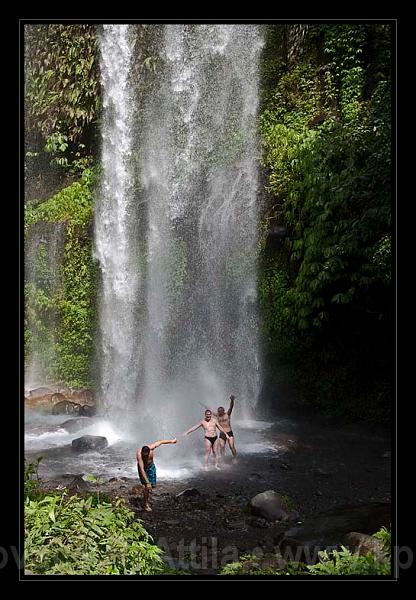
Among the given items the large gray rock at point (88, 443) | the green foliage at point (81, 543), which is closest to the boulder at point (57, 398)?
the large gray rock at point (88, 443)

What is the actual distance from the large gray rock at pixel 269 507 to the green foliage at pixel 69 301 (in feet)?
26.0

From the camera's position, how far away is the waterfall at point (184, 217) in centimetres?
1237

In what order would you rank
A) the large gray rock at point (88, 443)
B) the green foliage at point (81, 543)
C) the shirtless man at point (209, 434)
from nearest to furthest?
the green foliage at point (81, 543), the shirtless man at point (209, 434), the large gray rock at point (88, 443)

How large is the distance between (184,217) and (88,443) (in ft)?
19.0

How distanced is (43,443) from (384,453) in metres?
5.30

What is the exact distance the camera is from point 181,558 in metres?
5.87

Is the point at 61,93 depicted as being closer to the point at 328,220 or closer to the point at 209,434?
the point at 328,220

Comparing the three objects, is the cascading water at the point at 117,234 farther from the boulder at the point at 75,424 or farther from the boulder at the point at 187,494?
the boulder at the point at 187,494

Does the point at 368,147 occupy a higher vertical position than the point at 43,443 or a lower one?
higher

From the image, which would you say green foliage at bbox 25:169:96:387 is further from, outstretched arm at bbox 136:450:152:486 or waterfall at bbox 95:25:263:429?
outstretched arm at bbox 136:450:152:486

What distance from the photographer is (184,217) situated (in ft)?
43.3

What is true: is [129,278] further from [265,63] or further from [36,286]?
[265,63]

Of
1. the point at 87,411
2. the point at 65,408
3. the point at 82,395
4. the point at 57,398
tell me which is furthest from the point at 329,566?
the point at 82,395
